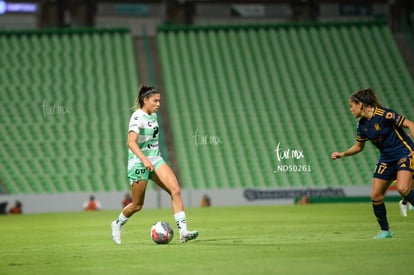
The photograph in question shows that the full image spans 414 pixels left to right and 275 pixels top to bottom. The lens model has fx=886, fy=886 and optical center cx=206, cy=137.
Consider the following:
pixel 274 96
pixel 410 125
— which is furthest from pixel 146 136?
pixel 274 96

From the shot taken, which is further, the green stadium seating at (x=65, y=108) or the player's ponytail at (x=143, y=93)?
the green stadium seating at (x=65, y=108)

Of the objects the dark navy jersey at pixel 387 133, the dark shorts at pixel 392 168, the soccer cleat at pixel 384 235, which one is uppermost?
the dark navy jersey at pixel 387 133

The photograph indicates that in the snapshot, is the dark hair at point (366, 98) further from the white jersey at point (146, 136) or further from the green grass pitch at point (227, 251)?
the white jersey at point (146, 136)

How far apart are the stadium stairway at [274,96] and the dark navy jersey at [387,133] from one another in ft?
71.3

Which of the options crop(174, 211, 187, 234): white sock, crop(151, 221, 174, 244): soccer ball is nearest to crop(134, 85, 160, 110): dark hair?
crop(174, 211, 187, 234): white sock

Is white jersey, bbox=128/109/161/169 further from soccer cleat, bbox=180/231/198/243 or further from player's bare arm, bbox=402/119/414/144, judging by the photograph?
player's bare arm, bbox=402/119/414/144

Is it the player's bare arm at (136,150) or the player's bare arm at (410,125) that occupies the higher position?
the player's bare arm at (136,150)

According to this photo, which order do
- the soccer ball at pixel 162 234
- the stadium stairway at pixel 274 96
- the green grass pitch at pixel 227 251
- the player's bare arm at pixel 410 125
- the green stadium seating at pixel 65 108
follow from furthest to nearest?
1. the stadium stairway at pixel 274 96
2. the green stadium seating at pixel 65 108
3. the soccer ball at pixel 162 234
4. the player's bare arm at pixel 410 125
5. the green grass pitch at pixel 227 251

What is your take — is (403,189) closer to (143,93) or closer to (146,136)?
(146,136)

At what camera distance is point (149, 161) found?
1362 centimetres

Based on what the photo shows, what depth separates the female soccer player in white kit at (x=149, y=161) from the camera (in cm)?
1369

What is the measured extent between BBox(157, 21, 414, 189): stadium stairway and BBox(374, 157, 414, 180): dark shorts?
853 inches

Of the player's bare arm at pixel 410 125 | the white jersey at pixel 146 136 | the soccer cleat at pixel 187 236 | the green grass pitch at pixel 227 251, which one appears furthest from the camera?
the white jersey at pixel 146 136

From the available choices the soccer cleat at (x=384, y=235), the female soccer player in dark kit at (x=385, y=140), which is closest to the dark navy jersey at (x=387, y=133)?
the female soccer player in dark kit at (x=385, y=140)
